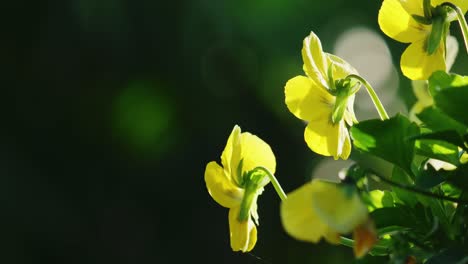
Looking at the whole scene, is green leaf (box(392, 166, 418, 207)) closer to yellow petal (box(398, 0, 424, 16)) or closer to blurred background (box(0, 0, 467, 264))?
yellow petal (box(398, 0, 424, 16))

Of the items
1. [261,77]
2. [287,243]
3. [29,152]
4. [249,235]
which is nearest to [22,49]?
[29,152]

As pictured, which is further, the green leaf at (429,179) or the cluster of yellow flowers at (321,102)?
the cluster of yellow flowers at (321,102)

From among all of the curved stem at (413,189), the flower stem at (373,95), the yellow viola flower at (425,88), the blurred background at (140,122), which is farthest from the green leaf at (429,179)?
the blurred background at (140,122)

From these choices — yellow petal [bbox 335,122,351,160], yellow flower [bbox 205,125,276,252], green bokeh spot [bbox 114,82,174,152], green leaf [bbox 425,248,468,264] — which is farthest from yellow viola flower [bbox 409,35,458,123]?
green bokeh spot [bbox 114,82,174,152]

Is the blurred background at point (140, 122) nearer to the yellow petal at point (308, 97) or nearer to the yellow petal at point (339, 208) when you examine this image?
the yellow petal at point (308, 97)

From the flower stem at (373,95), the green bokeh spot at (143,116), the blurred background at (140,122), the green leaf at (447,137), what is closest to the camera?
the green leaf at (447,137)

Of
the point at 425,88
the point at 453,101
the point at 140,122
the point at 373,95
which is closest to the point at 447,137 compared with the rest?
the point at 453,101

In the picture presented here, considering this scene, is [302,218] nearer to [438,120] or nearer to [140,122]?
[438,120]
